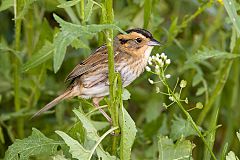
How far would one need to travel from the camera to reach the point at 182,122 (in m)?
4.12

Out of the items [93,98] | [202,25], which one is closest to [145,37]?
[93,98]

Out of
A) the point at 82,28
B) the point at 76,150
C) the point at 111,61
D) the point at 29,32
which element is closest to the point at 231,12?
the point at 111,61

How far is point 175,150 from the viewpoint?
3.44 metres

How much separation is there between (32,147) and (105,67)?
0.67 meters

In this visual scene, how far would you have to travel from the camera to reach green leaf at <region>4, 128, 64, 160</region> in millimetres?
3436


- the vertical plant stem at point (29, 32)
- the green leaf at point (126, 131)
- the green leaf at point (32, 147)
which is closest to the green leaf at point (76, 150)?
the green leaf at point (126, 131)

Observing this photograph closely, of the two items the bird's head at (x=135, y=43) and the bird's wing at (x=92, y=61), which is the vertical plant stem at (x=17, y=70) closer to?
the bird's wing at (x=92, y=61)

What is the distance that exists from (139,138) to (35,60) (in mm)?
1089

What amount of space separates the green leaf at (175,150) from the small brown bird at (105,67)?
1.64ft

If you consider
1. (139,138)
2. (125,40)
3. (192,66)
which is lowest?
(139,138)

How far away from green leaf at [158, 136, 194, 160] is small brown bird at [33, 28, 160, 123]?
0.50 metres

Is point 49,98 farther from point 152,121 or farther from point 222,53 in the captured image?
point 222,53

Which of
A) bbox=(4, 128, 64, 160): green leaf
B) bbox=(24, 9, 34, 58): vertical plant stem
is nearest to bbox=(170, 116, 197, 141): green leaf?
bbox=(4, 128, 64, 160): green leaf

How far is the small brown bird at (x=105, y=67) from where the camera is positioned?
3842 mm
